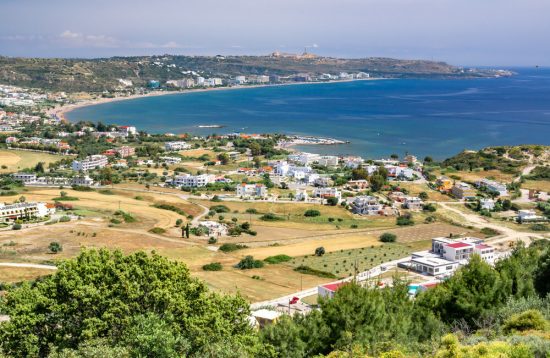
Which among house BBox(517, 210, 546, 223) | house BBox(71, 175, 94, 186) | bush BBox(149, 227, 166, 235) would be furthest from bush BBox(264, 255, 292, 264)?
house BBox(71, 175, 94, 186)

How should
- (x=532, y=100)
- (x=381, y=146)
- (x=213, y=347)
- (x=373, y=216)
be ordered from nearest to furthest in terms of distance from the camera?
(x=213, y=347) → (x=373, y=216) → (x=381, y=146) → (x=532, y=100)

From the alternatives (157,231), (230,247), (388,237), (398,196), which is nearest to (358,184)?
(398,196)

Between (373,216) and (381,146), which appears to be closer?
(373,216)

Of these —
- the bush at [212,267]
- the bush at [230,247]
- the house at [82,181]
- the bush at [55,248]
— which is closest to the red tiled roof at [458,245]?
the bush at [230,247]

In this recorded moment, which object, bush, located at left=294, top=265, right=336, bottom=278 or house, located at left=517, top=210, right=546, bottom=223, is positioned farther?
house, located at left=517, top=210, right=546, bottom=223

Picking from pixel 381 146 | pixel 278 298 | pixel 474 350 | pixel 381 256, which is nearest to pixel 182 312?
pixel 474 350

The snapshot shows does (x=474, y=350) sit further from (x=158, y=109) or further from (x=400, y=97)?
(x=400, y=97)

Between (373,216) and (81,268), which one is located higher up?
(81,268)

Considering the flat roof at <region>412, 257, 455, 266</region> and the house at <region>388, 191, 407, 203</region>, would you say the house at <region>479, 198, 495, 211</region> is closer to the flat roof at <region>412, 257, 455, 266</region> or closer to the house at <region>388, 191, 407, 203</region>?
the house at <region>388, 191, 407, 203</region>
